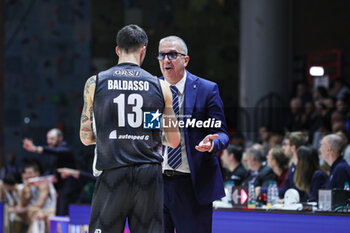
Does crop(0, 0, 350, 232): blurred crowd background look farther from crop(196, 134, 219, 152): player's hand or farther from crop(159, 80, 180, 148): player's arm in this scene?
crop(159, 80, 180, 148): player's arm

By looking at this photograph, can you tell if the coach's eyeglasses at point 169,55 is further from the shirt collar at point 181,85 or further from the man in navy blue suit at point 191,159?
the shirt collar at point 181,85

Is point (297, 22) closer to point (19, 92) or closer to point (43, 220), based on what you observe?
point (19, 92)

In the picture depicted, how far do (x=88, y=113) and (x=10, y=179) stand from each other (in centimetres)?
692

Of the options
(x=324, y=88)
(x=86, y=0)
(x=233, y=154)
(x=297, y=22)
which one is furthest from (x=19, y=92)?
(x=233, y=154)

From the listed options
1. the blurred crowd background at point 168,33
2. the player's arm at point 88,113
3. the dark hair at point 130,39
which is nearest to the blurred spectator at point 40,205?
the blurred crowd background at point 168,33

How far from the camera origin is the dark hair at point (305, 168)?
274 inches

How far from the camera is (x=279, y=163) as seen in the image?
7.64 m

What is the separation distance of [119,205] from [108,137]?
1.30 ft

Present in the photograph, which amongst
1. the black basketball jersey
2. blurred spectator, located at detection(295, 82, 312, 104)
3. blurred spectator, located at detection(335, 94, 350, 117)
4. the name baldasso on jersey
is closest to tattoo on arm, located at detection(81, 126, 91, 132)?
the black basketball jersey

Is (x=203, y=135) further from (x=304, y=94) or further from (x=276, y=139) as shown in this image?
(x=304, y=94)

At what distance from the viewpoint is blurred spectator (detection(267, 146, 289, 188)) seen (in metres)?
7.59

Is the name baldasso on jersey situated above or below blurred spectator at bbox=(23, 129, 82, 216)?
above

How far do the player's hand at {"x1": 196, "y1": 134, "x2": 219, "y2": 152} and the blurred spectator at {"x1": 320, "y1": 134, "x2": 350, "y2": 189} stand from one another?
7.57ft

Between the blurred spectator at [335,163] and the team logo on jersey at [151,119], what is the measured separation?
9.34 ft
